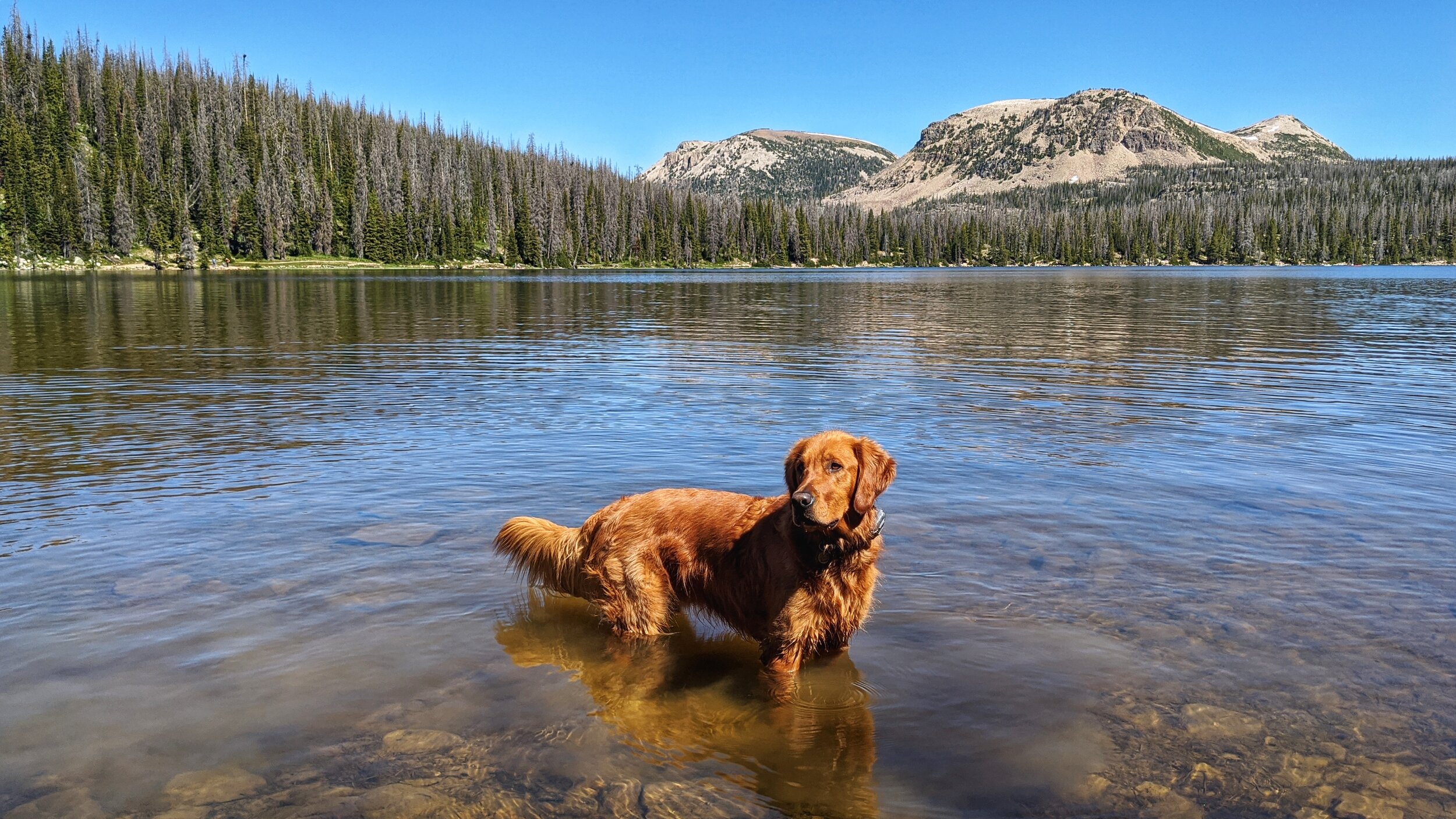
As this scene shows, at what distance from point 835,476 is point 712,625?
2.29m

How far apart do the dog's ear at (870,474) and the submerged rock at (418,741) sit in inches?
114

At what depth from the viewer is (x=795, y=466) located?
5969 mm

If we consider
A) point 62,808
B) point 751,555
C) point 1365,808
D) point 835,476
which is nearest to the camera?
point 62,808

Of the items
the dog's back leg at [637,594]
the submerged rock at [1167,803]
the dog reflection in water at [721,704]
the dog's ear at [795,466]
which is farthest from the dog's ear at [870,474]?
the submerged rock at [1167,803]

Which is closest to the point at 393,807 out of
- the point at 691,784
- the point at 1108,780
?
the point at 691,784

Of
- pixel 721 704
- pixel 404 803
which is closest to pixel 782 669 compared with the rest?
pixel 721 704

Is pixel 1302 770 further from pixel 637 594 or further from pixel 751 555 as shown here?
pixel 637 594

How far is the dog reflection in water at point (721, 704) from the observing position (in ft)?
16.7

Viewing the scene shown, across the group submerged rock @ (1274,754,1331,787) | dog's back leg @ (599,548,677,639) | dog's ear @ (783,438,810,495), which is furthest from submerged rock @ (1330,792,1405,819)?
dog's back leg @ (599,548,677,639)

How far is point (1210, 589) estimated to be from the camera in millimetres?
7742

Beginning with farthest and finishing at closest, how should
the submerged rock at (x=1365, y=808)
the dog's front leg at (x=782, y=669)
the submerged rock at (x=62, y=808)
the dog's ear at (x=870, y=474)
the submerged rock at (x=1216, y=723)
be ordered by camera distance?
the dog's front leg at (x=782, y=669) < the dog's ear at (x=870, y=474) < the submerged rock at (x=1216, y=723) < the submerged rock at (x=1365, y=808) < the submerged rock at (x=62, y=808)

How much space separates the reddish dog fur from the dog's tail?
0.03 feet

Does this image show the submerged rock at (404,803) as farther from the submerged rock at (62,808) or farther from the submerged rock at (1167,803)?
the submerged rock at (1167,803)

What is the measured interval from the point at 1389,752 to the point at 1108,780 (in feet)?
5.54
